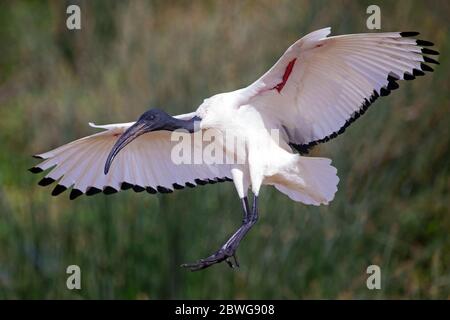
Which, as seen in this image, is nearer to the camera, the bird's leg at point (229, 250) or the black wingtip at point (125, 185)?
the bird's leg at point (229, 250)

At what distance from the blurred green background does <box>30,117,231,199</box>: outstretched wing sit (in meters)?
1.78

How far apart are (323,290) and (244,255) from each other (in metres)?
0.41

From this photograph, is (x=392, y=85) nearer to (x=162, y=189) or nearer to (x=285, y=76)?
(x=285, y=76)

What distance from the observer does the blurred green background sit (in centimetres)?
580

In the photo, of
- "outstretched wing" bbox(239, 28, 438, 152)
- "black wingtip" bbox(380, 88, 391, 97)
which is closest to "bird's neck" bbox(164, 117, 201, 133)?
"outstretched wing" bbox(239, 28, 438, 152)

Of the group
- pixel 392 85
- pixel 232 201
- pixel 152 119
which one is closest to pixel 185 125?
pixel 152 119

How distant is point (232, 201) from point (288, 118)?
2126 mm

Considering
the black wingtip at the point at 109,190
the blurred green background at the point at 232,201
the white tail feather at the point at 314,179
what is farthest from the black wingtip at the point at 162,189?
the blurred green background at the point at 232,201

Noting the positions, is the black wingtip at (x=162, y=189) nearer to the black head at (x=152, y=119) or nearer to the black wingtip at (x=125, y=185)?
the black wingtip at (x=125, y=185)

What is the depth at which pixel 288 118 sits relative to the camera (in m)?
3.71

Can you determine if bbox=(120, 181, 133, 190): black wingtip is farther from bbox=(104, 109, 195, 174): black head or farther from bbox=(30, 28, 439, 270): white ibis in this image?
bbox=(104, 109, 195, 174): black head

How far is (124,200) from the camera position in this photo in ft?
19.3

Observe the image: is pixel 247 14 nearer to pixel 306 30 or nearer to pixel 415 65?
pixel 306 30

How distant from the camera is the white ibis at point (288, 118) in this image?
11.0 ft
